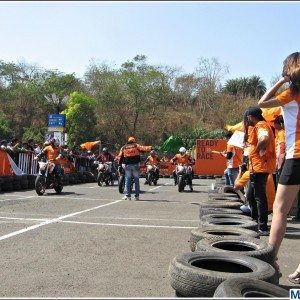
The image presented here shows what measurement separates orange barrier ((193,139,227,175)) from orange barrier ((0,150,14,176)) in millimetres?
18829

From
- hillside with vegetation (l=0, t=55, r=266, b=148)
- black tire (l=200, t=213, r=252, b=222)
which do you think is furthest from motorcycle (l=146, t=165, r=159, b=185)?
hillside with vegetation (l=0, t=55, r=266, b=148)

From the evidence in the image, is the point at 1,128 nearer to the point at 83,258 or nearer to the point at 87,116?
the point at 87,116

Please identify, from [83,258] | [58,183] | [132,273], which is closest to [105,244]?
[83,258]

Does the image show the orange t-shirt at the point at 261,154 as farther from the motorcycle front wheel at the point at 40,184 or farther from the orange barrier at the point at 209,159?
the orange barrier at the point at 209,159

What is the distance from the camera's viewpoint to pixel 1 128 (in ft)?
168

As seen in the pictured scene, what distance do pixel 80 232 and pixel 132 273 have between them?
2.65m

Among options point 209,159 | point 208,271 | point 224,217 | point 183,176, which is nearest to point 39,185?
point 183,176

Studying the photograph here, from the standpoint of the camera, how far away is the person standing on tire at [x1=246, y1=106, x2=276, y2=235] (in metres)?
6.64

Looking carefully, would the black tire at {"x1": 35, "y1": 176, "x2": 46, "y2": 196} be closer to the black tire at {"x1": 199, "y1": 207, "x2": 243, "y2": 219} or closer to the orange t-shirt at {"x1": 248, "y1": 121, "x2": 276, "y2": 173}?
the black tire at {"x1": 199, "y1": 207, "x2": 243, "y2": 219}

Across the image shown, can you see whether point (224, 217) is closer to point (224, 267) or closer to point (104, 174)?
point (224, 267)

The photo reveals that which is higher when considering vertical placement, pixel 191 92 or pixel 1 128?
pixel 191 92

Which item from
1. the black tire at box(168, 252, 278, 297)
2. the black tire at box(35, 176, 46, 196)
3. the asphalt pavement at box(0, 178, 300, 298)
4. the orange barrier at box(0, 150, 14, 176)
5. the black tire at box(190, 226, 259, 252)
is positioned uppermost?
the orange barrier at box(0, 150, 14, 176)

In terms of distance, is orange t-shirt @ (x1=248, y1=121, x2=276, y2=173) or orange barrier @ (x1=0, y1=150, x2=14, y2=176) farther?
orange barrier @ (x1=0, y1=150, x2=14, y2=176)

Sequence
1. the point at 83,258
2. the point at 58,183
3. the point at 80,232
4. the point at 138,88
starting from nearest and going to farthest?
1. the point at 83,258
2. the point at 80,232
3. the point at 58,183
4. the point at 138,88
